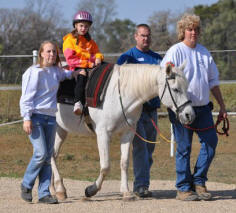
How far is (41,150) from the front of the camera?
20.7 feet

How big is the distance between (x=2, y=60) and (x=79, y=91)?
6966mm

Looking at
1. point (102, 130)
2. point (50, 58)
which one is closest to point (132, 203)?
point (102, 130)

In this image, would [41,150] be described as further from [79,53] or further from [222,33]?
[222,33]

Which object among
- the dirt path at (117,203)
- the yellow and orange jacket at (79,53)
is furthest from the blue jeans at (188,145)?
the yellow and orange jacket at (79,53)

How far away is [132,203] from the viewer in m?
6.60

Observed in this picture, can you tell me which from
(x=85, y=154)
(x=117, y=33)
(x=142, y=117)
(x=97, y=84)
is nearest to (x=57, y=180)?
(x=142, y=117)

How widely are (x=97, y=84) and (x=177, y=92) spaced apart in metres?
0.96

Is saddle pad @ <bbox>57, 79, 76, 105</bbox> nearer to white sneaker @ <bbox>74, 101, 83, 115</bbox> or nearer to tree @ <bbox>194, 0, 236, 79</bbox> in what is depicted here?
white sneaker @ <bbox>74, 101, 83, 115</bbox>

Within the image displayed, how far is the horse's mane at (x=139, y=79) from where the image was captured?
6.53m

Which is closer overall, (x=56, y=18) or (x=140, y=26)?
(x=140, y=26)

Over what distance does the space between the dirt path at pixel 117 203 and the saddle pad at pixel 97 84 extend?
1165mm

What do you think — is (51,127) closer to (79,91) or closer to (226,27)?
(79,91)

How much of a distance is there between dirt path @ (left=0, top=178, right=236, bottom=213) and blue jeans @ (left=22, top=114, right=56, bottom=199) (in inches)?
10.5

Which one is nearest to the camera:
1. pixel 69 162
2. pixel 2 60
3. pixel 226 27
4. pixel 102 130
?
pixel 102 130
